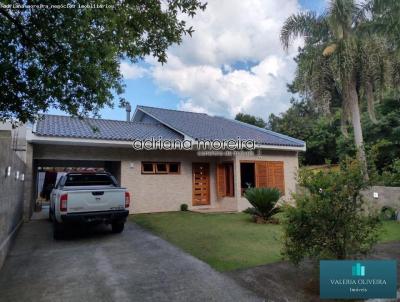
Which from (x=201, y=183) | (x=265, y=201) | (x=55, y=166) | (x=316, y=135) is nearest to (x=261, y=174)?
(x=201, y=183)

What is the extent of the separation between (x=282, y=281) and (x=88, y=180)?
7121 millimetres

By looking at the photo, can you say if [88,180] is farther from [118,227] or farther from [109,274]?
[109,274]

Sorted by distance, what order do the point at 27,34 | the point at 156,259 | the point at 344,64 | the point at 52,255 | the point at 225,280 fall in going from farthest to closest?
the point at 344,64 < the point at 52,255 < the point at 156,259 < the point at 27,34 < the point at 225,280

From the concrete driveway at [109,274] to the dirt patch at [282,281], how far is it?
260 mm

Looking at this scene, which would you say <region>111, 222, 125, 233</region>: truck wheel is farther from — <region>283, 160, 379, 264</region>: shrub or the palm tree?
the palm tree

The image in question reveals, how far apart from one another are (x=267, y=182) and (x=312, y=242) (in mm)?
10670

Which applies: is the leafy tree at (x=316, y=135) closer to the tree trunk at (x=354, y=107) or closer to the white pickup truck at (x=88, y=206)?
the tree trunk at (x=354, y=107)

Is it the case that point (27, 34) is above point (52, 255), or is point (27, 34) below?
above

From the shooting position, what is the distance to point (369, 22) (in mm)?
14508

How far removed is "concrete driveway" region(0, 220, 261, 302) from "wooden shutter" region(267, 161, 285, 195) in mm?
8897

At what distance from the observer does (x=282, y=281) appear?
4.70m

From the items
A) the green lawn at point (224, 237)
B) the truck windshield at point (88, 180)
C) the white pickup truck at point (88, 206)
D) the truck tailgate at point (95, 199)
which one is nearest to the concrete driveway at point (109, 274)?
the green lawn at point (224, 237)

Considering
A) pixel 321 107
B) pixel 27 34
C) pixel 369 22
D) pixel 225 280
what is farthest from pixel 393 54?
pixel 27 34

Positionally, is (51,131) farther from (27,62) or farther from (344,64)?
(344,64)
